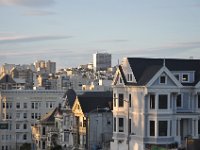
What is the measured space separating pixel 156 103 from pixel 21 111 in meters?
51.9

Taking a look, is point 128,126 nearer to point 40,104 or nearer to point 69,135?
point 69,135

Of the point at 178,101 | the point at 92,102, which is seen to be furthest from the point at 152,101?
the point at 92,102

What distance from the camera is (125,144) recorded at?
50.9 m

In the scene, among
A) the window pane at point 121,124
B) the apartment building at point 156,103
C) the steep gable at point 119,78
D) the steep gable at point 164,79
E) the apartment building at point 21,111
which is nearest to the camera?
the steep gable at point 164,79

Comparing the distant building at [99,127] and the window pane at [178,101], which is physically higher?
the window pane at [178,101]

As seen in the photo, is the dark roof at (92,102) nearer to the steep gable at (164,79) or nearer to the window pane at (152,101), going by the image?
the window pane at (152,101)

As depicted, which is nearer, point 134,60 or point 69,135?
point 134,60

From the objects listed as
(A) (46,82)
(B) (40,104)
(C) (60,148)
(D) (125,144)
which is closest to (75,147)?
(C) (60,148)

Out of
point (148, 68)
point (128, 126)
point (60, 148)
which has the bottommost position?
point (60, 148)

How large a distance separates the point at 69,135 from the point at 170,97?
19.3 metres

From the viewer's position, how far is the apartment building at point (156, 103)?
4769 centimetres

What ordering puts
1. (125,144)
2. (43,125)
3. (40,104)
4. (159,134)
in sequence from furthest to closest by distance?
(40,104) < (43,125) < (125,144) < (159,134)

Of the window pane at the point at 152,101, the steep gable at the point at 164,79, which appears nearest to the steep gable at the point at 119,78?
the window pane at the point at 152,101

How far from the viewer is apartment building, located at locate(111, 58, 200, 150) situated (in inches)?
1877
